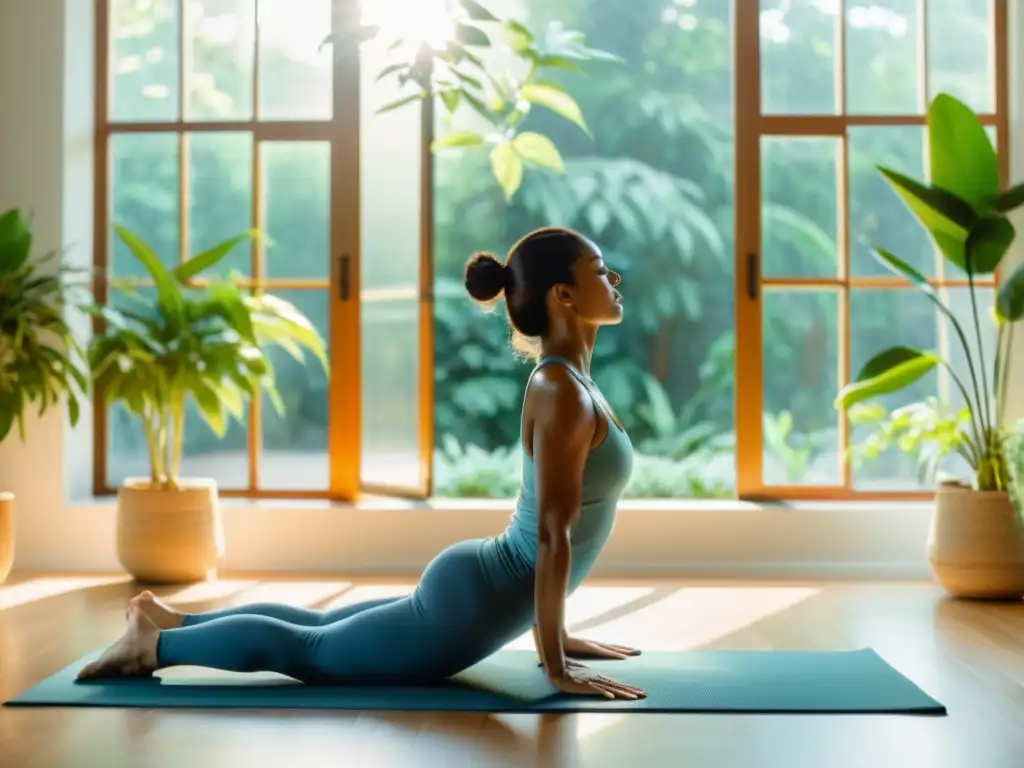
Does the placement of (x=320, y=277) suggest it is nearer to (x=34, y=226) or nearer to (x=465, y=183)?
(x=34, y=226)

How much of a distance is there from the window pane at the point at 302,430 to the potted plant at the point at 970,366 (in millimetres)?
1986

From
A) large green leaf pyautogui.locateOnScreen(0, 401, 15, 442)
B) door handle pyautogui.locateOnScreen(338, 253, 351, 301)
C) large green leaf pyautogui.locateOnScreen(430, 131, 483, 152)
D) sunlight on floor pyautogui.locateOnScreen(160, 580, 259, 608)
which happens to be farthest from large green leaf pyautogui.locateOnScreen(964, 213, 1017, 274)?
large green leaf pyautogui.locateOnScreen(0, 401, 15, 442)

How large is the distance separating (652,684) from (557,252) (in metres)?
0.99

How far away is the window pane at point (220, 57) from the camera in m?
4.97

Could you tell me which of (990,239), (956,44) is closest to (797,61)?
(956,44)

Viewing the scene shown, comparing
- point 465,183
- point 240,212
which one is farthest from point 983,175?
point 465,183

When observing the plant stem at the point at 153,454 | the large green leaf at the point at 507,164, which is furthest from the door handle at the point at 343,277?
the plant stem at the point at 153,454

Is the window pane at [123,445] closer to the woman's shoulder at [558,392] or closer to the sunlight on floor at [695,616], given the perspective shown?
the sunlight on floor at [695,616]

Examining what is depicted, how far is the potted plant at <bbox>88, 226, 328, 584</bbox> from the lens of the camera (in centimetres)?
437

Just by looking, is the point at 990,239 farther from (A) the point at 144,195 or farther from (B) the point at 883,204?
(A) the point at 144,195

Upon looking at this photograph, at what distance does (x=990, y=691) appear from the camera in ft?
9.44

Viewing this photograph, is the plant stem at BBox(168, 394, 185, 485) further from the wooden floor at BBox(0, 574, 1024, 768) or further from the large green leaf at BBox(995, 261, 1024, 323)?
the large green leaf at BBox(995, 261, 1024, 323)

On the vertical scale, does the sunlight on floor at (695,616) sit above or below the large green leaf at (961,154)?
below

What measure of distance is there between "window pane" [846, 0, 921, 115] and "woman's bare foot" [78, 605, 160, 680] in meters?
3.35
